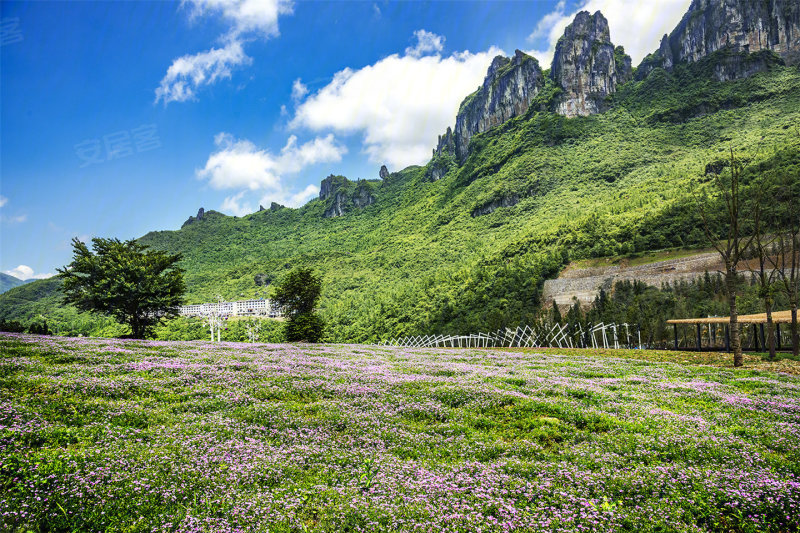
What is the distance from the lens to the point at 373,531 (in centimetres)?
562

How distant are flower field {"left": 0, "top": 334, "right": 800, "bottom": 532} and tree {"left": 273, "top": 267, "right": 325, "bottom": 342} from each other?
33917 mm

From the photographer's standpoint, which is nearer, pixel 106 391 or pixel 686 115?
pixel 106 391

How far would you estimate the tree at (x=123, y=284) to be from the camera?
3403 centimetres

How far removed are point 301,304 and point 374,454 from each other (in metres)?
44.0

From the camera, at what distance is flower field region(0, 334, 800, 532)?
5957mm

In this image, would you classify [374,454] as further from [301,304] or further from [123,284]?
[301,304]

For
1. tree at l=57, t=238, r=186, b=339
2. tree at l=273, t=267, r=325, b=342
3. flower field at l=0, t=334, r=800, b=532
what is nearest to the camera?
flower field at l=0, t=334, r=800, b=532

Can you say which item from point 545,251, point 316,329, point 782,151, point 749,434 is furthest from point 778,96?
point 749,434

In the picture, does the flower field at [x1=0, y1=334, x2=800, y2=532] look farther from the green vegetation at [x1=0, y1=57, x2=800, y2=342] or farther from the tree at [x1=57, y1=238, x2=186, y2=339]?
the green vegetation at [x1=0, y1=57, x2=800, y2=342]

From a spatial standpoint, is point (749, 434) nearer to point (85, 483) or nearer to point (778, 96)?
point (85, 483)

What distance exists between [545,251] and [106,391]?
110m

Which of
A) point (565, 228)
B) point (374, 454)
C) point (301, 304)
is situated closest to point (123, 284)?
Result: point (301, 304)

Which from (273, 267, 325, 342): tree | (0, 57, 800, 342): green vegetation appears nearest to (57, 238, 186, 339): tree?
(273, 267, 325, 342): tree

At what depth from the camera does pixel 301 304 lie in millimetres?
50750
